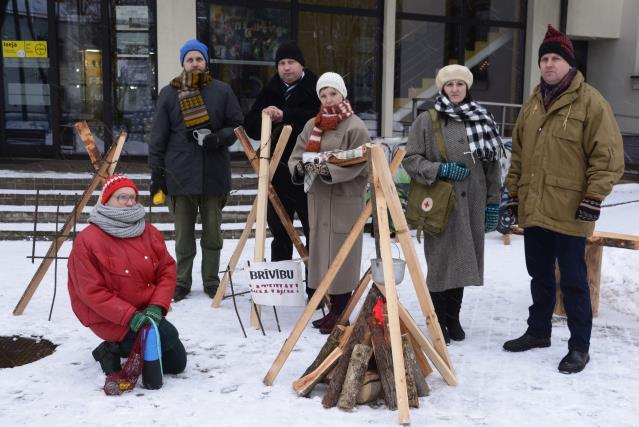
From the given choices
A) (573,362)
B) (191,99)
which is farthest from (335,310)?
(191,99)

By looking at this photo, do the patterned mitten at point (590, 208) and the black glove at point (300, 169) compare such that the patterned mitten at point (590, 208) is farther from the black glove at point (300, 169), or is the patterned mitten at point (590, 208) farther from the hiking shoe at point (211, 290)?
the hiking shoe at point (211, 290)

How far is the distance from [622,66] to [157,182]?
38.2 feet

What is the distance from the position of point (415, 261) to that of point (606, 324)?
83.6 inches

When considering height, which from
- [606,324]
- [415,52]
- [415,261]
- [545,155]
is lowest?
[606,324]

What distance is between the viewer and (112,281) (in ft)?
12.8

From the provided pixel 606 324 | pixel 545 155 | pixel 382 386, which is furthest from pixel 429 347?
pixel 606 324

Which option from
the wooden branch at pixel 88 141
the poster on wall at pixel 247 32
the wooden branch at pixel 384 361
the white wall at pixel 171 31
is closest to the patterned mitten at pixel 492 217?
the wooden branch at pixel 384 361

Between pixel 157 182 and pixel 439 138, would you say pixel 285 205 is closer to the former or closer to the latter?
pixel 157 182

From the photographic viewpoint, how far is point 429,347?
3885 mm

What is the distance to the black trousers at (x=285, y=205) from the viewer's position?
5453 millimetres

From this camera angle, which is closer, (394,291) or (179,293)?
(394,291)

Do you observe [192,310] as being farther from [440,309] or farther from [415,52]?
[415,52]

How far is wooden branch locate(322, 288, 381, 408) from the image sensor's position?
3674 mm

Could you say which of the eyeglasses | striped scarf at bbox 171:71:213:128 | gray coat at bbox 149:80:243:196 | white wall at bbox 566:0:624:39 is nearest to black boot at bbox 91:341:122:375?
the eyeglasses
